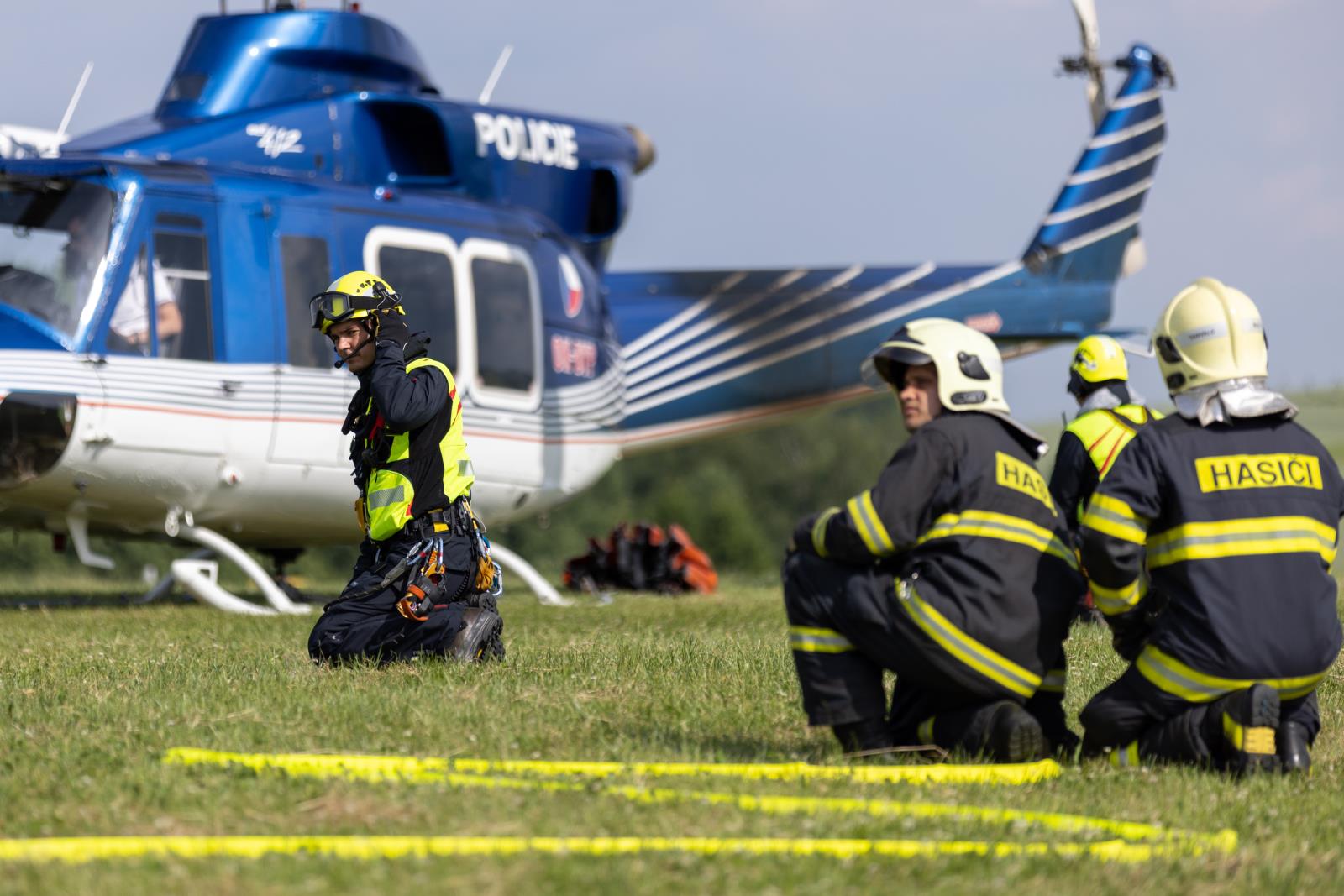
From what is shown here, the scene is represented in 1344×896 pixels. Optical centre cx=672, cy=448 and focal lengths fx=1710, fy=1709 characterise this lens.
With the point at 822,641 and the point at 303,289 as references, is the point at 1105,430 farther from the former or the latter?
the point at 303,289

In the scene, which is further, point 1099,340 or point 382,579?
point 1099,340

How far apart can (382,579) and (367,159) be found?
6589 millimetres

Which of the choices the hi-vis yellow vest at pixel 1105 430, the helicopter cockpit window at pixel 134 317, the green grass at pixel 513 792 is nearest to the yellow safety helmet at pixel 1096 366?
the hi-vis yellow vest at pixel 1105 430

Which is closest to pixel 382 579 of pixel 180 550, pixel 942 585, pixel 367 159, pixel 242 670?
pixel 242 670

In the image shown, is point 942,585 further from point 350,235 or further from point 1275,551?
point 350,235

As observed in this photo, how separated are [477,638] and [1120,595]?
329 centimetres

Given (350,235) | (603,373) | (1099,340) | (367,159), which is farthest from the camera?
(603,373)

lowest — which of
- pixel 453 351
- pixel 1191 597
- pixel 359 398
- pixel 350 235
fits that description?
pixel 1191 597

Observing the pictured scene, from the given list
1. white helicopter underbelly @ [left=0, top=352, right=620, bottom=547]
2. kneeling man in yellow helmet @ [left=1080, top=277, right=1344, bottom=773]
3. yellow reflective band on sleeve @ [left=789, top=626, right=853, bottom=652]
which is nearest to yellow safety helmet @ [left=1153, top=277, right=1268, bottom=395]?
kneeling man in yellow helmet @ [left=1080, top=277, right=1344, bottom=773]

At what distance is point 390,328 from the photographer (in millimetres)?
7656

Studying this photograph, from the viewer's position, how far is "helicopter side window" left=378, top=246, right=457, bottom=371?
42.5ft

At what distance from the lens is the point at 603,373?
14.8 meters

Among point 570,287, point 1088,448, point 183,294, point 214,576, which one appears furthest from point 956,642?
point 570,287

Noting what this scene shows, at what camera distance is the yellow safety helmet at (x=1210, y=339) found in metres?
5.29
